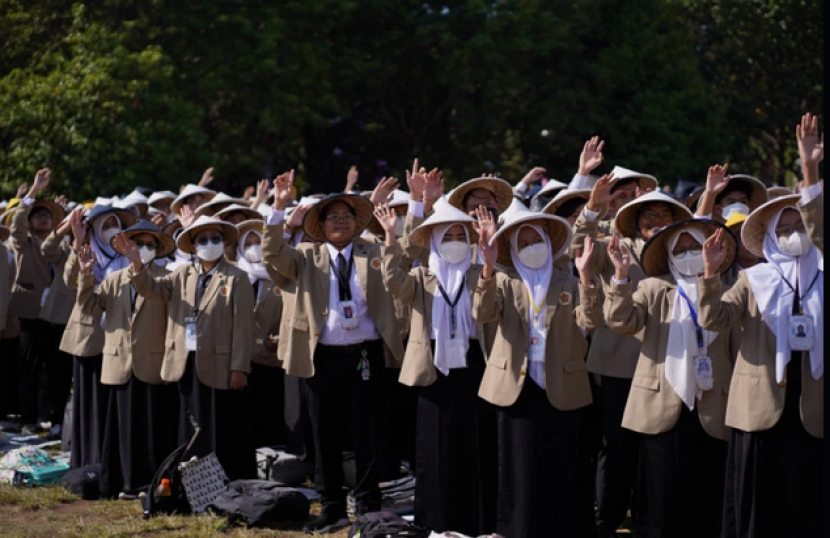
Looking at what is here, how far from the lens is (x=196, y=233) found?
11.2m

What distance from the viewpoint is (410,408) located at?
12.3 metres

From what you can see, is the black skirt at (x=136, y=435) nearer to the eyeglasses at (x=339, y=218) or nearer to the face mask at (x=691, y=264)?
the eyeglasses at (x=339, y=218)

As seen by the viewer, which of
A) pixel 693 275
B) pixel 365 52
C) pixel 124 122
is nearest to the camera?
pixel 693 275

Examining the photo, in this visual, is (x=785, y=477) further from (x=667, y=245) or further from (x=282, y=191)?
(x=282, y=191)

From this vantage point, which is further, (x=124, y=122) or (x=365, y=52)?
(x=365, y=52)

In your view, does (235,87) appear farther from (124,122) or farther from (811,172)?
(811,172)

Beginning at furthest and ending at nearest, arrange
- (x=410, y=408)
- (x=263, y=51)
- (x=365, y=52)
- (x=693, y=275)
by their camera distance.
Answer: (x=365, y=52) < (x=263, y=51) < (x=410, y=408) < (x=693, y=275)

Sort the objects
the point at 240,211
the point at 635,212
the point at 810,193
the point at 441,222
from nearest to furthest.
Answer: the point at 810,193
the point at 441,222
the point at 635,212
the point at 240,211

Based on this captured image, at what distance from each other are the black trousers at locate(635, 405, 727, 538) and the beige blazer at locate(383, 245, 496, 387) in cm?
150

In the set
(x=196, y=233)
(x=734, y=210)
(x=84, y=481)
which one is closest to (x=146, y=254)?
(x=196, y=233)

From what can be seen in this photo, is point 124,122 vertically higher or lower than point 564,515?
higher

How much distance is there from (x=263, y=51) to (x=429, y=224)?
67.6ft

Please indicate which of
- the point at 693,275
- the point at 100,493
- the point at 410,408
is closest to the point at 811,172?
the point at 693,275

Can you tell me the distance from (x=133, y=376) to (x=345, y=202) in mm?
2573
